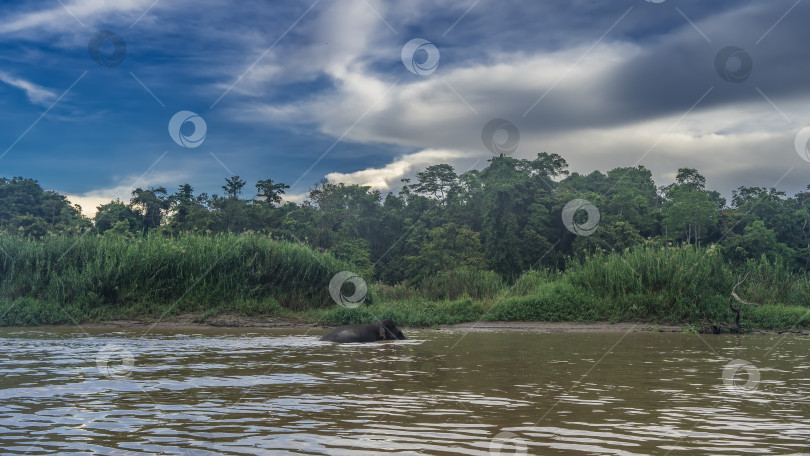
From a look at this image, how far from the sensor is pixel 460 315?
20156mm

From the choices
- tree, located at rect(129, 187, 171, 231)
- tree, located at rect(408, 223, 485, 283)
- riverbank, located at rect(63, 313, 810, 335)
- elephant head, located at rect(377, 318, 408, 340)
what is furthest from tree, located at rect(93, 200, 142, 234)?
elephant head, located at rect(377, 318, 408, 340)

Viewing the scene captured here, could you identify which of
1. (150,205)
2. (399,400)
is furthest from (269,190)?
(399,400)

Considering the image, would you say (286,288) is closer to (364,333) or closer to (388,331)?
(388,331)

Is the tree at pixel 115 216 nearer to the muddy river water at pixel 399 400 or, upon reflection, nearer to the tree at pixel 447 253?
the tree at pixel 447 253

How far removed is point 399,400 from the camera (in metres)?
6.64

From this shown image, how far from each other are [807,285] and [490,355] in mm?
15242

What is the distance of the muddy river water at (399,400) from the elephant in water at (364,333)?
167cm

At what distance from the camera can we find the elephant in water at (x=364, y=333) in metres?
13.8

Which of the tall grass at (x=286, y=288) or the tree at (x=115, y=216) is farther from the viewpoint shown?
the tree at (x=115, y=216)

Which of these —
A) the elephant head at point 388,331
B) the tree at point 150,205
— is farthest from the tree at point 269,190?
the elephant head at point 388,331

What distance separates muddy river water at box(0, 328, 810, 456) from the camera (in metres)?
4.83

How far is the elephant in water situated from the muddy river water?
1.67m

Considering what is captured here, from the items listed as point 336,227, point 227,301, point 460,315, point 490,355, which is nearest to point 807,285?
point 460,315

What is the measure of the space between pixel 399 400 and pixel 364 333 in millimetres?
7645
